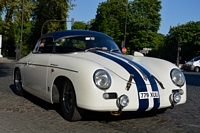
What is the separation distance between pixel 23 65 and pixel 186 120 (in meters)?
3.49

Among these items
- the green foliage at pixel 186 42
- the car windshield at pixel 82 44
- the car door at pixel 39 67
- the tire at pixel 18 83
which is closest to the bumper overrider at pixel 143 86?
the car windshield at pixel 82 44

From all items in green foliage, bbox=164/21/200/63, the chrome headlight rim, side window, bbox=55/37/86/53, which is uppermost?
green foliage, bbox=164/21/200/63

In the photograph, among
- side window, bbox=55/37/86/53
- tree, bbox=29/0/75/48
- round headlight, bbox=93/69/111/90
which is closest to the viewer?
round headlight, bbox=93/69/111/90

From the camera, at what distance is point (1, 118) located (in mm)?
5203

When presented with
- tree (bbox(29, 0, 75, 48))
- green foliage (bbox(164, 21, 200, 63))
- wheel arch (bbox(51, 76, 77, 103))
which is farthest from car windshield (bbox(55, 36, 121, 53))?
green foliage (bbox(164, 21, 200, 63))

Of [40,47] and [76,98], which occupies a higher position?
[40,47]

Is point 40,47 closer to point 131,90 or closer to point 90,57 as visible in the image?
point 90,57

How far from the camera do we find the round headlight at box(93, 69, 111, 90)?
178 inches

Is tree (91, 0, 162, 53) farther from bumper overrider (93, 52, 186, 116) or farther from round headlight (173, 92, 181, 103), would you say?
round headlight (173, 92, 181, 103)

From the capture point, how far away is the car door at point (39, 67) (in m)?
5.71

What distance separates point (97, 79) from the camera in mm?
4539

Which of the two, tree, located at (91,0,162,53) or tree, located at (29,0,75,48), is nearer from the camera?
tree, located at (29,0,75,48)

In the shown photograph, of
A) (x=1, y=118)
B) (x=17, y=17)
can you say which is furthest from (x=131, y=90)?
(x=17, y=17)

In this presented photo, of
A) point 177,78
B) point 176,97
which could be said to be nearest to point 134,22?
point 177,78
